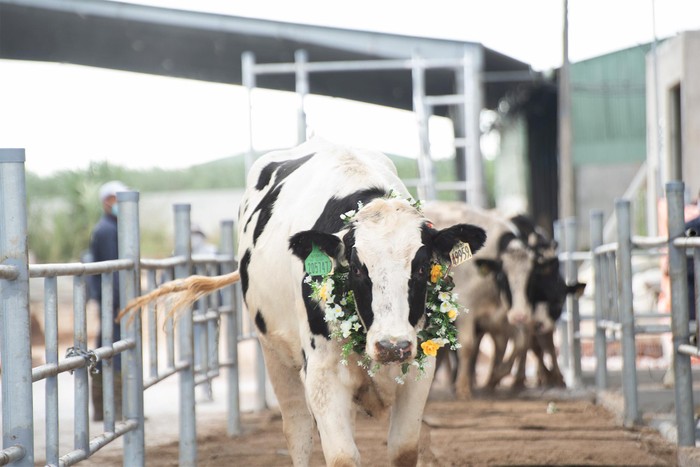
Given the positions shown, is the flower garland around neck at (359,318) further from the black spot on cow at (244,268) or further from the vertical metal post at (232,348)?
the vertical metal post at (232,348)

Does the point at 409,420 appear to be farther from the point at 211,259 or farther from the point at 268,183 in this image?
the point at 211,259

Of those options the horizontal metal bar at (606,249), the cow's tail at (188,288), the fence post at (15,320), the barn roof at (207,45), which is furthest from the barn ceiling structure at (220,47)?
the fence post at (15,320)

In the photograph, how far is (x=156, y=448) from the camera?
27.3 feet

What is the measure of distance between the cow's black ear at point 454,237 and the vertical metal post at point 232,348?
12.5 ft

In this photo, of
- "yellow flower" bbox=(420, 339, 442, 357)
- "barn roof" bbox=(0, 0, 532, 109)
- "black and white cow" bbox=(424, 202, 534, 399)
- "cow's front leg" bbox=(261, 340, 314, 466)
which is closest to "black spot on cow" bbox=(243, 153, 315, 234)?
"cow's front leg" bbox=(261, 340, 314, 466)

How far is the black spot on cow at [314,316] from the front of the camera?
551 centimetres

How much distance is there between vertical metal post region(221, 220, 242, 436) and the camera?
29.2ft

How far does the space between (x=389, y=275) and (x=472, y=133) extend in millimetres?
10647

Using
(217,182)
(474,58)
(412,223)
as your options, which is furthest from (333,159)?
(217,182)

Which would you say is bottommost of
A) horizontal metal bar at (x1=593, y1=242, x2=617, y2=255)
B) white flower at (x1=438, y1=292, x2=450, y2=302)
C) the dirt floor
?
the dirt floor

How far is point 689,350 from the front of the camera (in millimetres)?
6738

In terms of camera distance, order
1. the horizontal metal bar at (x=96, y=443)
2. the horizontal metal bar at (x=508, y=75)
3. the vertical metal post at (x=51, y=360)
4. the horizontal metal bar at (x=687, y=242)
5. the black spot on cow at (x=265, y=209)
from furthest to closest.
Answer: the horizontal metal bar at (x=508, y=75) < the black spot on cow at (x=265, y=209) < the horizontal metal bar at (x=687, y=242) < the horizontal metal bar at (x=96, y=443) < the vertical metal post at (x=51, y=360)

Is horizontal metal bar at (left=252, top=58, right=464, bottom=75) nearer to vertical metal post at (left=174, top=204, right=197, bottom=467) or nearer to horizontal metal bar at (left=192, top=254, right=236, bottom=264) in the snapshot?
horizontal metal bar at (left=192, top=254, right=236, bottom=264)

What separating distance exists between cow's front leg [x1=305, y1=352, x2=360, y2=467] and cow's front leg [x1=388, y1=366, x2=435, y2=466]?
0.83ft
